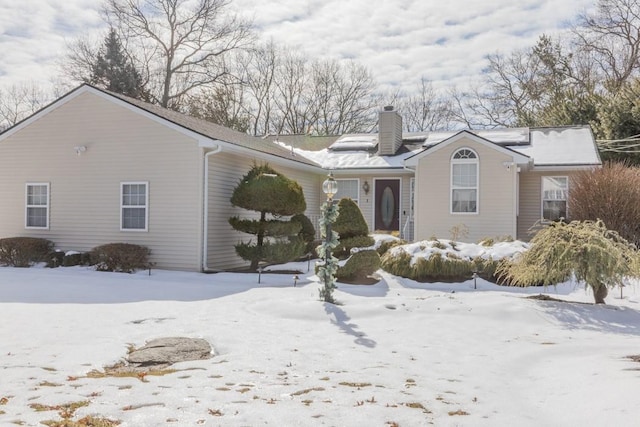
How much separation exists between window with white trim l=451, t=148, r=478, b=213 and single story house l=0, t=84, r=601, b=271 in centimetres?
3

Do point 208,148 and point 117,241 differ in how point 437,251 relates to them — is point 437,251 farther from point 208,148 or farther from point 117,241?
point 117,241

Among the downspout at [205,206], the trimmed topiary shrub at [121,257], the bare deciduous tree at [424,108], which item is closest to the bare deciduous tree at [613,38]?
the bare deciduous tree at [424,108]

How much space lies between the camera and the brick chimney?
62.9 ft

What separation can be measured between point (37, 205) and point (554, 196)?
48.1 feet

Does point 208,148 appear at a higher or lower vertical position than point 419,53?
lower

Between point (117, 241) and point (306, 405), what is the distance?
1044 cm

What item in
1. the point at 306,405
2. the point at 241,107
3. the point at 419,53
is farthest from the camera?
the point at 241,107

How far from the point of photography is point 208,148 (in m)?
12.3

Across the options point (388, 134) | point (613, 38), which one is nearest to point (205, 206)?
point (388, 134)

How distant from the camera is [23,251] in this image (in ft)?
42.3

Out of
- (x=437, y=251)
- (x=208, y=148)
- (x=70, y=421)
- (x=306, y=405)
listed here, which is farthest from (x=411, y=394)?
(x=208, y=148)

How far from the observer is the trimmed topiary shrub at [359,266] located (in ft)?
35.2

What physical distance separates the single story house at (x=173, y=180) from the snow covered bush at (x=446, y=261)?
3924 millimetres

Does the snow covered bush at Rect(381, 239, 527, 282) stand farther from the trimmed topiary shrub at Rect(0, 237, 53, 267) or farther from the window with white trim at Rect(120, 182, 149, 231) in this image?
the trimmed topiary shrub at Rect(0, 237, 53, 267)
